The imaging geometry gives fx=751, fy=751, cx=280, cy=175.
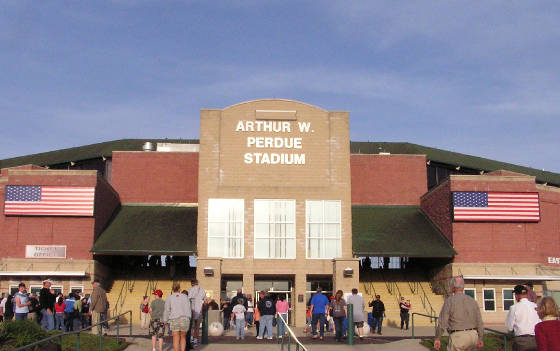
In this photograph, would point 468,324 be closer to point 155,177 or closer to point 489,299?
point 489,299

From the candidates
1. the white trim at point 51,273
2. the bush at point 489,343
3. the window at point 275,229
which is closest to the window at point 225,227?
the window at point 275,229

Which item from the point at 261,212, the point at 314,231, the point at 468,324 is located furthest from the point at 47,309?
the point at 314,231

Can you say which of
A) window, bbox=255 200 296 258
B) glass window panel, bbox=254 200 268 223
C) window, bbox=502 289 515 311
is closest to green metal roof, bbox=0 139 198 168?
glass window panel, bbox=254 200 268 223

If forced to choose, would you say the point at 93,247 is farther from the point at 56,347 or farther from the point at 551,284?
the point at 551,284

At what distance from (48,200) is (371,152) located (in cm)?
2734

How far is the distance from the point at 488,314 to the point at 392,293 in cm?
631

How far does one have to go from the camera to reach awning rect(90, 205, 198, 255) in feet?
144

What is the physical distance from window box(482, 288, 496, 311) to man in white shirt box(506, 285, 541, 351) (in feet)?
101

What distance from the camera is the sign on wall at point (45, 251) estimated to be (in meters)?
43.4

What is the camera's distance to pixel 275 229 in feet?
140

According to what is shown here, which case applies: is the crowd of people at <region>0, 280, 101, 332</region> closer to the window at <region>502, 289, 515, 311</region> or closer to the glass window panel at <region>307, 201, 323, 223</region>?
the glass window panel at <region>307, 201, 323, 223</region>

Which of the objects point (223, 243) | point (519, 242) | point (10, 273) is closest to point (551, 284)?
point (519, 242)

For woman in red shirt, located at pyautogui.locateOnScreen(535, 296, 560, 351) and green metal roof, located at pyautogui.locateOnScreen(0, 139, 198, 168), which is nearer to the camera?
woman in red shirt, located at pyautogui.locateOnScreen(535, 296, 560, 351)

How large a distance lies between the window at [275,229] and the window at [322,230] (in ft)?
2.96
